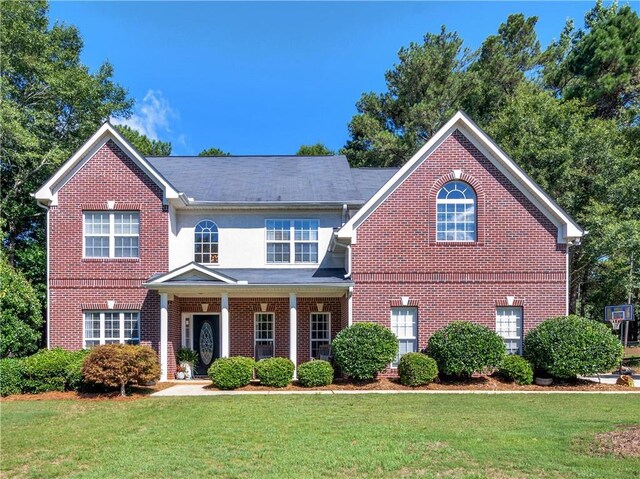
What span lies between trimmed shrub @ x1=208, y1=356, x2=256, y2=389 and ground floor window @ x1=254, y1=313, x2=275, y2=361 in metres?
2.91

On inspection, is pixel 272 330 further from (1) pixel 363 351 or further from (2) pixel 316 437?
(2) pixel 316 437

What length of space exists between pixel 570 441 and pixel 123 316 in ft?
45.9

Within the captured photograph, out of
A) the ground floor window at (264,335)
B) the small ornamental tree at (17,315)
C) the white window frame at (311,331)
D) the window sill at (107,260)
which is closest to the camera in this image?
the window sill at (107,260)

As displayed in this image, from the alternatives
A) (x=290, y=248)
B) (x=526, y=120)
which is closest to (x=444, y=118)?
(x=526, y=120)

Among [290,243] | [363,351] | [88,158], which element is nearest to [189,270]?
[290,243]

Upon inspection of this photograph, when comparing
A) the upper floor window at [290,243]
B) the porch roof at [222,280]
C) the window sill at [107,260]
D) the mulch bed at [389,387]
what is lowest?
the mulch bed at [389,387]

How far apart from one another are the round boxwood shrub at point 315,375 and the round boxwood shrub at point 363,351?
1.42 ft

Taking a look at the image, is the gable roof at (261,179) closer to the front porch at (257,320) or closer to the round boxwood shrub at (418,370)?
the front porch at (257,320)

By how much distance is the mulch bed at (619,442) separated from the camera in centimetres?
778

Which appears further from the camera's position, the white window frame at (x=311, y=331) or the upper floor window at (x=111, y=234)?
the white window frame at (x=311, y=331)

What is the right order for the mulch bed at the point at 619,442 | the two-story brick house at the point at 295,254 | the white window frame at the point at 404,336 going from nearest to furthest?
the mulch bed at the point at 619,442
the white window frame at the point at 404,336
the two-story brick house at the point at 295,254

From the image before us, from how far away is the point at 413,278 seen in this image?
16.2 metres

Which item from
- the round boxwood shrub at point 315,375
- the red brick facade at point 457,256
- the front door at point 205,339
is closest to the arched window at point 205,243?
the front door at point 205,339

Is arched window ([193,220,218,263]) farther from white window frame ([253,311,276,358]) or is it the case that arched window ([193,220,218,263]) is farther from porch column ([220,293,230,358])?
white window frame ([253,311,276,358])
